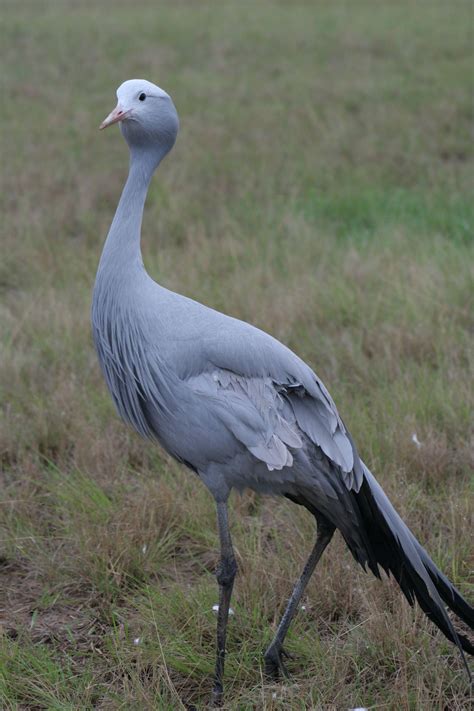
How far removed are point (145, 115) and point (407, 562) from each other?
5.27ft

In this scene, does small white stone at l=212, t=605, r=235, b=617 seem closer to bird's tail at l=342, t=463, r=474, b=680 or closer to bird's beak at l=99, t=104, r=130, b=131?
bird's tail at l=342, t=463, r=474, b=680

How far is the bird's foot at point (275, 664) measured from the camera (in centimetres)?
310

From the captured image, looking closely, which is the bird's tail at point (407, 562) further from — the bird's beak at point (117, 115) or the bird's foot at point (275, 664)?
the bird's beak at point (117, 115)

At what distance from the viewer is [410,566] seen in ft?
9.78

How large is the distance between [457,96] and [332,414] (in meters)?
7.79

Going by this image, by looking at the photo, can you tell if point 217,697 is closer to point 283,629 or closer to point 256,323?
point 283,629

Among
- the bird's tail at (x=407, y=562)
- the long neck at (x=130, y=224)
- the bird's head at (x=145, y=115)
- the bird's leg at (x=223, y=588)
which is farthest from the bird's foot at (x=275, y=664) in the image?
the bird's head at (x=145, y=115)

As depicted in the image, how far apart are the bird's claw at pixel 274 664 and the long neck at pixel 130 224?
51.1 inches

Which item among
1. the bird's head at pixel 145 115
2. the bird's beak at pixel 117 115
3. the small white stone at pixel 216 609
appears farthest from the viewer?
the small white stone at pixel 216 609

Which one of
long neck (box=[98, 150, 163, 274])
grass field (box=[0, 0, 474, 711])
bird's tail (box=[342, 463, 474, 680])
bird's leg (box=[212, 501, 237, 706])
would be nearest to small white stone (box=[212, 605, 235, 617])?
grass field (box=[0, 0, 474, 711])

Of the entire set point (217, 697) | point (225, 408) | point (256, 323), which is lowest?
point (217, 697)

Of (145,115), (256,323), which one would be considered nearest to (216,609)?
(145,115)

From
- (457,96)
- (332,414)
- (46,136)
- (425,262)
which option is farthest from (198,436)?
(457,96)

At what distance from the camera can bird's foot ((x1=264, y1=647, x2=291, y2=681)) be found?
310cm
